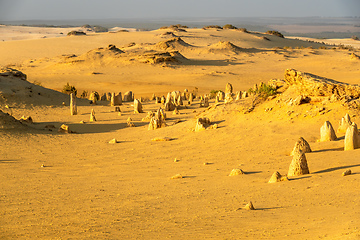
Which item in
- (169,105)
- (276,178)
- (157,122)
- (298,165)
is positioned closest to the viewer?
(276,178)

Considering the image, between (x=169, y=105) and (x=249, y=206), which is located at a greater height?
(x=249, y=206)

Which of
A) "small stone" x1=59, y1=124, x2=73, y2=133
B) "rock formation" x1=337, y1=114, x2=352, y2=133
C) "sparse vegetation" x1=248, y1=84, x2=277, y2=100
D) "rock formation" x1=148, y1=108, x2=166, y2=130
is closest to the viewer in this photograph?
"rock formation" x1=337, y1=114, x2=352, y2=133

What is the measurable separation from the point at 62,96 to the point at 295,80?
32.4 ft

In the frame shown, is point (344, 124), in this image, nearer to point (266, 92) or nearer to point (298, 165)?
point (266, 92)

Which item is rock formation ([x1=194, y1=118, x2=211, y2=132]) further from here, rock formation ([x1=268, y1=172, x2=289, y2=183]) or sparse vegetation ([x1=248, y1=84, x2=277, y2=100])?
rock formation ([x1=268, y1=172, x2=289, y2=183])

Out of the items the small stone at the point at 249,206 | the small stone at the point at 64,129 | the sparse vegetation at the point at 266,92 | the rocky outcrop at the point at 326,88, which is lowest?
the small stone at the point at 64,129

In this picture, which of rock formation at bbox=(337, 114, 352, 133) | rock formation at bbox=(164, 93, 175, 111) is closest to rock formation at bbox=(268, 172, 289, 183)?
rock formation at bbox=(337, 114, 352, 133)

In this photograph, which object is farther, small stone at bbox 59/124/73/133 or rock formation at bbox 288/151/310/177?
small stone at bbox 59/124/73/133

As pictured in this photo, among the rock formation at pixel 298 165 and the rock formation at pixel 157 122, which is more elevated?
the rock formation at pixel 298 165

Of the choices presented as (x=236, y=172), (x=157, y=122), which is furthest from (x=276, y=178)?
(x=157, y=122)

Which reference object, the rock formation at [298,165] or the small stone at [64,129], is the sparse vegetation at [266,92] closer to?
the small stone at [64,129]

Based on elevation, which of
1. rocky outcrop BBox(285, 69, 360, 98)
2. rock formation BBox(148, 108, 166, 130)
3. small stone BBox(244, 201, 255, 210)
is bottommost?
rock formation BBox(148, 108, 166, 130)

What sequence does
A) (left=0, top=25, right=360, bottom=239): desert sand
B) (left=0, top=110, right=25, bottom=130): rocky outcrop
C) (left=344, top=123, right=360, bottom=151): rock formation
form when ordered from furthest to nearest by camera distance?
(left=0, top=110, right=25, bottom=130): rocky outcrop → (left=344, top=123, right=360, bottom=151): rock formation → (left=0, top=25, right=360, bottom=239): desert sand

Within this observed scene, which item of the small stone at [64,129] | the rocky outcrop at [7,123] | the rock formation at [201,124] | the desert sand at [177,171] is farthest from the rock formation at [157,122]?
the rocky outcrop at [7,123]
